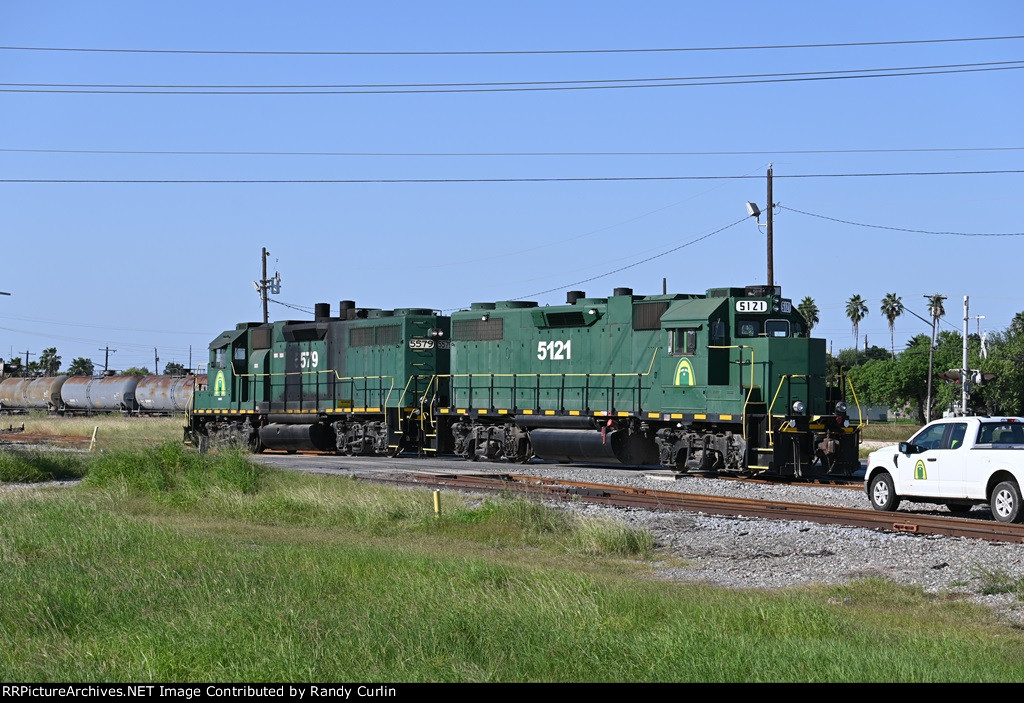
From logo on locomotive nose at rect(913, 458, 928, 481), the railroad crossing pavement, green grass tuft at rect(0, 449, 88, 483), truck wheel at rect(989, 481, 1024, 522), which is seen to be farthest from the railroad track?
green grass tuft at rect(0, 449, 88, 483)

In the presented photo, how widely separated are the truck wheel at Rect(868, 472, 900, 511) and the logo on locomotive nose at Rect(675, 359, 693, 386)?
7125mm

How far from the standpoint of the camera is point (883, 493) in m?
18.0

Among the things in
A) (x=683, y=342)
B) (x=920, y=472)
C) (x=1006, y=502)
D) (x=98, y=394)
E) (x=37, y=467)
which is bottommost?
(x=37, y=467)

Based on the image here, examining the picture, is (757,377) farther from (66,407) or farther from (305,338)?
(66,407)

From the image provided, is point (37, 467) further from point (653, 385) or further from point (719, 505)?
point (719, 505)

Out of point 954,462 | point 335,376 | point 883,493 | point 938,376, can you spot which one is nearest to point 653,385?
point 883,493

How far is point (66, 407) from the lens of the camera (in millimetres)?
66000

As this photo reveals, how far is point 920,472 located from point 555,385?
12465mm

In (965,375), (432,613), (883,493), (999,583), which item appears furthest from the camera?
(965,375)

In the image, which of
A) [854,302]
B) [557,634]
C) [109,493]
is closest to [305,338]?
[109,493]

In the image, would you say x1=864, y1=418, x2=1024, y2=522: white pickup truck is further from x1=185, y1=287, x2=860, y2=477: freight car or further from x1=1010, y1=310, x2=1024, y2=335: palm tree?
x1=1010, y1=310, x2=1024, y2=335: palm tree

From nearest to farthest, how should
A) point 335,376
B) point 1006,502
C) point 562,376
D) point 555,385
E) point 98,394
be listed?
point 1006,502 → point 562,376 → point 555,385 → point 335,376 → point 98,394

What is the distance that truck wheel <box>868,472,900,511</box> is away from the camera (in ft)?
58.5
